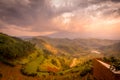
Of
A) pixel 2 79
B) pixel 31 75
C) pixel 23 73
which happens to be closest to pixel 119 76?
pixel 2 79

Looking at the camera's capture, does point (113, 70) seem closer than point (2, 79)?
Yes

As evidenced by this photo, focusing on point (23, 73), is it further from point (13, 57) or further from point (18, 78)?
point (13, 57)

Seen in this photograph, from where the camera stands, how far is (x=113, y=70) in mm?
18438

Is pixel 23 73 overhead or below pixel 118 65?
below

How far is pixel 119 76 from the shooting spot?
16859mm

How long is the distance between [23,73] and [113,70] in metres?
77.9

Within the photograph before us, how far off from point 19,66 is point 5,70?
13294mm

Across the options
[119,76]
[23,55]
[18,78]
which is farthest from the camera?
[23,55]

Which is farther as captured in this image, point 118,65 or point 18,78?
point 18,78

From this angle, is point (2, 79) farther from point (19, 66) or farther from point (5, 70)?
point (19, 66)

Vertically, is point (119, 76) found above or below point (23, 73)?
above

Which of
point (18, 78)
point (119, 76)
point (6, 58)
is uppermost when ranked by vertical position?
point (119, 76)

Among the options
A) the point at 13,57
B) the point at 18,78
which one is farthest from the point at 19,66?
the point at 18,78

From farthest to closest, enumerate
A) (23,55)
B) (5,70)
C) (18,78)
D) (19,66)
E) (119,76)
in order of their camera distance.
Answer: (23,55), (19,66), (5,70), (18,78), (119,76)
